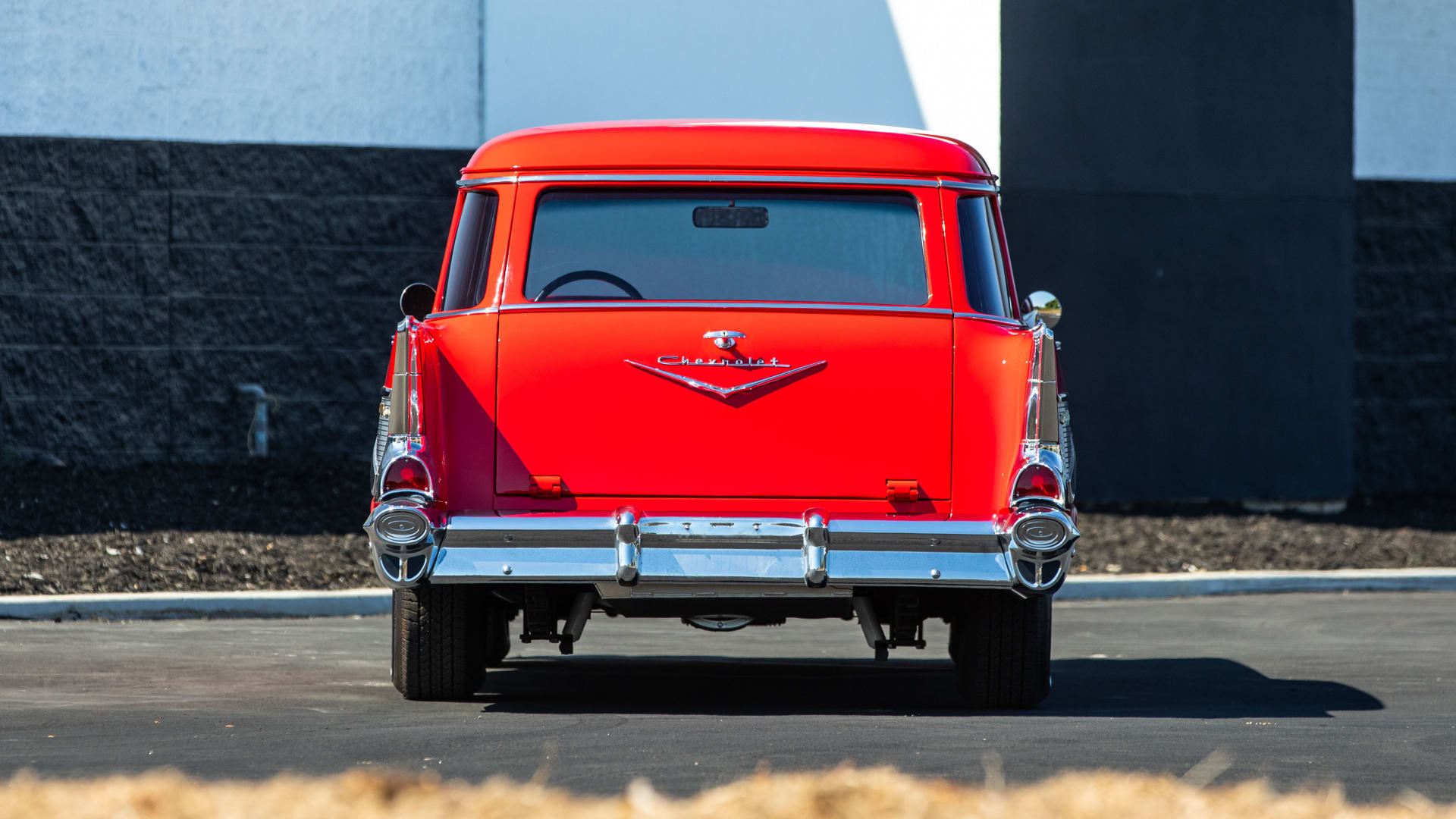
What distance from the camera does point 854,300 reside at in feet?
22.3

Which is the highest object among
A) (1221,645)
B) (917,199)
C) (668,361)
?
(917,199)

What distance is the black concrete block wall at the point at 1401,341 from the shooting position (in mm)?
16312

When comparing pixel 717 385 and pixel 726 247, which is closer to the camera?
pixel 717 385

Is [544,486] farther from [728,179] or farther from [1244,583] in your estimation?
[1244,583]

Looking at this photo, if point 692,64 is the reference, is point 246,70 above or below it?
below

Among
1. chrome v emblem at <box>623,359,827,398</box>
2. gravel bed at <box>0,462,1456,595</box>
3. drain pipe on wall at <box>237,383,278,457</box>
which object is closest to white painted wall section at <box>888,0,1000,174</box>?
gravel bed at <box>0,462,1456,595</box>

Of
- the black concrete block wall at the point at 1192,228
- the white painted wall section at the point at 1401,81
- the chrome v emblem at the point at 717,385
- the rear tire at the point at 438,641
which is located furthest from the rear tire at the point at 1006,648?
the white painted wall section at the point at 1401,81

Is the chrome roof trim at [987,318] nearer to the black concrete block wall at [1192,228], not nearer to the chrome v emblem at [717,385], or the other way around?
the chrome v emblem at [717,385]

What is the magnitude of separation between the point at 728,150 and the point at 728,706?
215cm

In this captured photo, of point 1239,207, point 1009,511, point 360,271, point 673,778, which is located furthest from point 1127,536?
point 673,778

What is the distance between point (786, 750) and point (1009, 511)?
1238 mm

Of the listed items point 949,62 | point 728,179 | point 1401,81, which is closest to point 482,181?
point 728,179

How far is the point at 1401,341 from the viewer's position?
16359 millimetres

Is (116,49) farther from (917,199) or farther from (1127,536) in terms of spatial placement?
(917,199)
